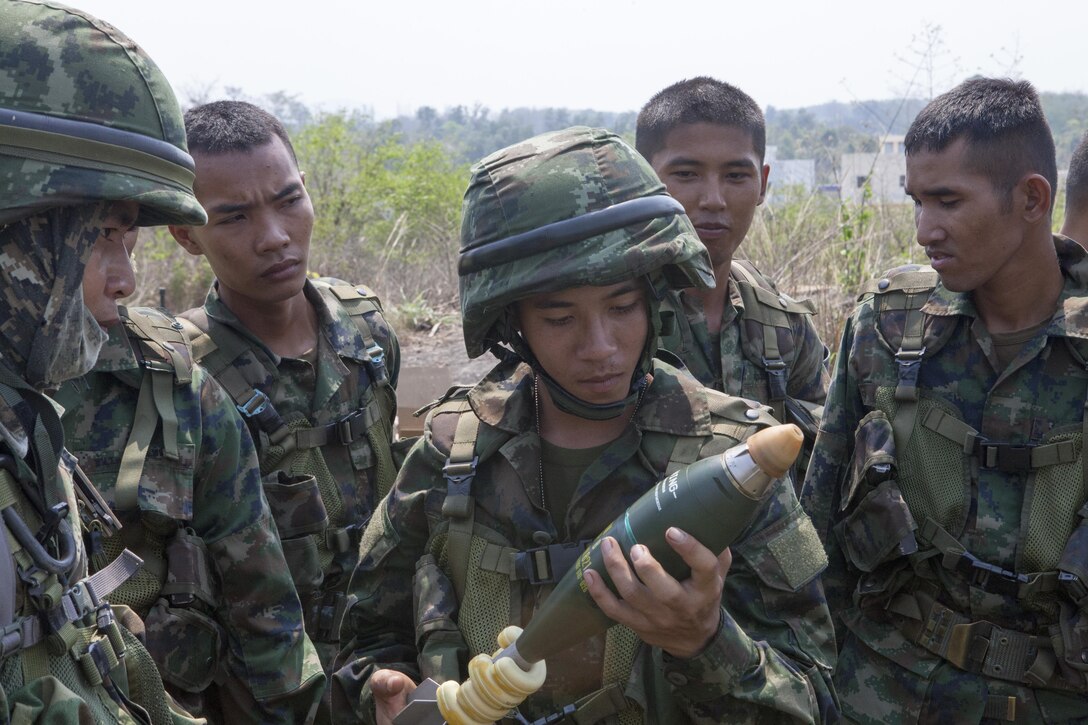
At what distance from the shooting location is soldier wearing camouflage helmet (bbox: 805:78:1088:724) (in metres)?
3.32

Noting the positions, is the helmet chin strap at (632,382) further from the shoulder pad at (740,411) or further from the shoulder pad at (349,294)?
the shoulder pad at (349,294)

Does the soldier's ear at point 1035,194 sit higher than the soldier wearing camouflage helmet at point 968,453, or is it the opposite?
the soldier's ear at point 1035,194

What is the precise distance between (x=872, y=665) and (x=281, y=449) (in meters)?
2.22

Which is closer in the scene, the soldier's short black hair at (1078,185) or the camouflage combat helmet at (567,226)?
the camouflage combat helmet at (567,226)

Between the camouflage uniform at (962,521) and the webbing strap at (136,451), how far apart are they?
229 centimetres

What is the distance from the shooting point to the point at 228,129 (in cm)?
405

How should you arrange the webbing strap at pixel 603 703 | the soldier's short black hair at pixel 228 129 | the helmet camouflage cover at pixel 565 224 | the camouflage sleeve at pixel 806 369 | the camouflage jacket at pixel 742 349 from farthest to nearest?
the camouflage sleeve at pixel 806 369
the camouflage jacket at pixel 742 349
the soldier's short black hair at pixel 228 129
the helmet camouflage cover at pixel 565 224
the webbing strap at pixel 603 703

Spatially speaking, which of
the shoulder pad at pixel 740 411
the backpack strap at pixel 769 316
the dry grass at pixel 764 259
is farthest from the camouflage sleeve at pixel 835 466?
the dry grass at pixel 764 259

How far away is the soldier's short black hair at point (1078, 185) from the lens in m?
4.88

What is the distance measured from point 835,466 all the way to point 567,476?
1553 millimetres

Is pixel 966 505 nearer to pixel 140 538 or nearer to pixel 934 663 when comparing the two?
pixel 934 663

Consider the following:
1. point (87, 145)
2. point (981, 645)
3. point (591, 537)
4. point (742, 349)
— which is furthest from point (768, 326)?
point (87, 145)

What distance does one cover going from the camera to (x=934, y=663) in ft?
11.3

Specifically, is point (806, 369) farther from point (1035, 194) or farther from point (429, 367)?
point (429, 367)
